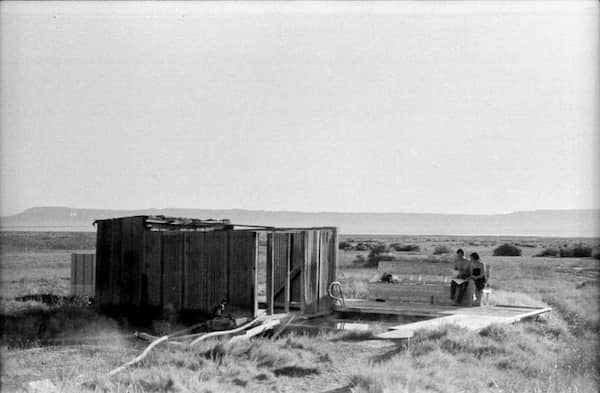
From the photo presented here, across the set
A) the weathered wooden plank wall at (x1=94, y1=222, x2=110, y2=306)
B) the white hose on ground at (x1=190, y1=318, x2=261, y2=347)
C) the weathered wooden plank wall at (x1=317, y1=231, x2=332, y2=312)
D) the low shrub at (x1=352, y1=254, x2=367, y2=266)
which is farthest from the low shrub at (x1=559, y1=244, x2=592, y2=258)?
the white hose on ground at (x1=190, y1=318, x2=261, y2=347)

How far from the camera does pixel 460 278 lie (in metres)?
17.5

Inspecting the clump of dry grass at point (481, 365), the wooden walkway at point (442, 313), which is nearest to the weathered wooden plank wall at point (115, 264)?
the wooden walkway at point (442, 313)

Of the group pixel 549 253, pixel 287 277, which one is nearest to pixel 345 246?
pixel 549 253

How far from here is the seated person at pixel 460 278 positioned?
1714 cm

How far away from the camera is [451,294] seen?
17.7 metres

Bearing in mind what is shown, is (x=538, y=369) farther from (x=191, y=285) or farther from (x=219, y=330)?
(x=191, y=285)

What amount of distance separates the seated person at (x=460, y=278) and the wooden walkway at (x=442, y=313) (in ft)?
1.36

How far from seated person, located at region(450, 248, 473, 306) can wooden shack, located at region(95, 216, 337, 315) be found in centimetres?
259

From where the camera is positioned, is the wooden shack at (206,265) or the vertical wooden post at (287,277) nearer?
the wooden shack at (206,265)

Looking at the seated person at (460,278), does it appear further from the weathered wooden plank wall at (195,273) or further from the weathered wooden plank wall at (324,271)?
the weathered wooden plank wall at (195,273)

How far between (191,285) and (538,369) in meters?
6.70

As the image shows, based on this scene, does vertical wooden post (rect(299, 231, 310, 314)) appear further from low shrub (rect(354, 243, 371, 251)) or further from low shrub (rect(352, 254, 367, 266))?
low shrub (rect(354, 243, 371, 251))

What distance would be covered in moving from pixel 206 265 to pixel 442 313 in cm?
472

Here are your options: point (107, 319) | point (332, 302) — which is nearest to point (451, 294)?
point (332, 302)
